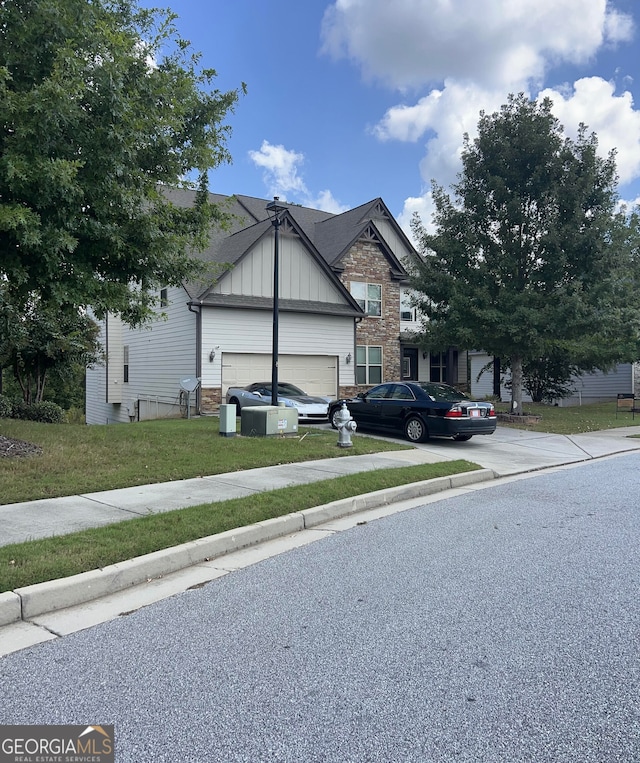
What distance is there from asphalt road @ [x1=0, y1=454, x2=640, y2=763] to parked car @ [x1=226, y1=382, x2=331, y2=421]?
449 inches

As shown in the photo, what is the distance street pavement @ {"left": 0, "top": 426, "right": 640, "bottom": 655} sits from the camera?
4219 mm

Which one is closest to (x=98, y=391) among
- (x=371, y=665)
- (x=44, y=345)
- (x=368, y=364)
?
(x=44, y=345)

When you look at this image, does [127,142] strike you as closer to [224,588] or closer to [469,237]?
[224,588]

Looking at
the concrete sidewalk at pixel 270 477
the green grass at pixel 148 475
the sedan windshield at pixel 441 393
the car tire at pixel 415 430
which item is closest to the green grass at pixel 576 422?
the concrete sidewalk at pixel 270 477

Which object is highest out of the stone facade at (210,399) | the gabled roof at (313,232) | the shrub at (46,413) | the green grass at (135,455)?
the gabled roof at (313,232)

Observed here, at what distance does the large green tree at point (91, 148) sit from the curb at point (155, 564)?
4506mm

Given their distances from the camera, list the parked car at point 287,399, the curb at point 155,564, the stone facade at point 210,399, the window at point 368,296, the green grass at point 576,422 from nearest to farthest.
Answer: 1. the curb at point 155,564
2. the parked car at point 287,399
3. the green grass at point 576,422
4. the stone facade at point 210,399
5. the window at point 368,296

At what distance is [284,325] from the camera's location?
22.2 meters

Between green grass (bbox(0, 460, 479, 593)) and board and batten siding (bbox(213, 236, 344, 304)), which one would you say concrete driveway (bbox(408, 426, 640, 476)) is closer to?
green grass (bbox(0, 460, 479, 593))

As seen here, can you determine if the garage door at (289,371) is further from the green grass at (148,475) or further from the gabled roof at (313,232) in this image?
the green grass at (148,475)

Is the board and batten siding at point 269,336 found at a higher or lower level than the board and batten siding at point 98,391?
higher

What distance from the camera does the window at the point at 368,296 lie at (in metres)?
25.7

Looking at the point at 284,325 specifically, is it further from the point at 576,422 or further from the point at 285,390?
the point at 576,422

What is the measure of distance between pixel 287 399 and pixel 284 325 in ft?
17.9
